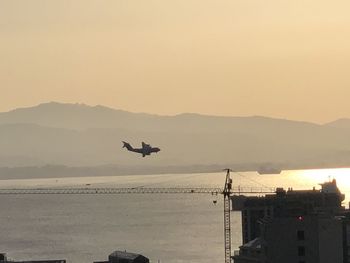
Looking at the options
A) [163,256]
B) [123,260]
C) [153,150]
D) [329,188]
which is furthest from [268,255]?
[163,256]

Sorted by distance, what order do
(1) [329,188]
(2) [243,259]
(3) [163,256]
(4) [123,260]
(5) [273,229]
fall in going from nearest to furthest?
(5) [273,229] < (2) [243,259] < (4) [123,260] < (1) [329,188] < (3) [163,256]

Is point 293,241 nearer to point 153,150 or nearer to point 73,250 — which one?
point 153,150

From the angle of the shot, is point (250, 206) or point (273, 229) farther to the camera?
point (250, 206)

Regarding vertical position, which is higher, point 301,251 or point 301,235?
point 301,235

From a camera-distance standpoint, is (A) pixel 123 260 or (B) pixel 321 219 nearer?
(B) pixel 321 219

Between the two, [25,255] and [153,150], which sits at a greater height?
[153,150]

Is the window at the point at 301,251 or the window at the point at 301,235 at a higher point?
the window at the point at 301,235

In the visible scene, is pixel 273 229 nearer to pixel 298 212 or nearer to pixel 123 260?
pixel 298 212

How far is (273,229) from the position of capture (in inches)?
3275

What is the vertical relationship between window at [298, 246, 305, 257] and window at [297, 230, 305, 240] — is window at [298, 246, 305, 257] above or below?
below

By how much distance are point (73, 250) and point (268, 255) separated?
115m

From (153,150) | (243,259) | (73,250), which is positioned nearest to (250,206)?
(153,150)

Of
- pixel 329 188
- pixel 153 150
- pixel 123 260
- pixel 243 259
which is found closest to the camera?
pixel 243 259

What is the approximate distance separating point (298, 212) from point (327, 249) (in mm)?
3345
